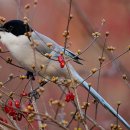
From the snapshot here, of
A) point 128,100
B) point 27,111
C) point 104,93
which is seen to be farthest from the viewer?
point 104,93

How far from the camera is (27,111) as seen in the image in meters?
2.32

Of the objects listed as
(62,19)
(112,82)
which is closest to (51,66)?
(112,82)

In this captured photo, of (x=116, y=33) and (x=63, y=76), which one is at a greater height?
(x=116, y=33)

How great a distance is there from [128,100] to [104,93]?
48 centimetres

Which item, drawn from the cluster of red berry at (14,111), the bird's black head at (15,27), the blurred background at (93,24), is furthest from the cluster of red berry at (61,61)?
the blurred background at (93,24)

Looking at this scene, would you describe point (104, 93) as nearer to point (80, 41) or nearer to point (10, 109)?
point (80, 41)

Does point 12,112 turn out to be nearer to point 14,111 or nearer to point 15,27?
point 14,111

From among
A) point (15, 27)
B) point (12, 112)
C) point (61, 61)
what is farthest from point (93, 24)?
point (12, 112)

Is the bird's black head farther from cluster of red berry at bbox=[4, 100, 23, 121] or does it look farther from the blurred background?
the blurred background

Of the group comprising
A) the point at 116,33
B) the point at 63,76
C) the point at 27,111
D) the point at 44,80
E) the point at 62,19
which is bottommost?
the point at 27,111

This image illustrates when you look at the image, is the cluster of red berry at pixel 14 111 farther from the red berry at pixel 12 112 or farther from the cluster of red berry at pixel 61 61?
the cluster of red berry at pixel 61 61

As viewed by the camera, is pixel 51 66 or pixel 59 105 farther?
pixel 51 66

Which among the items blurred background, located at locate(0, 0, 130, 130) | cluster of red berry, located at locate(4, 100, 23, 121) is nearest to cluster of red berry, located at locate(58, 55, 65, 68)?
cluster of red berry, located at locate(4, 100, 23, 121)

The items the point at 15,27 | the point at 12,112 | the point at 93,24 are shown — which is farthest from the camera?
the point at 93,24
